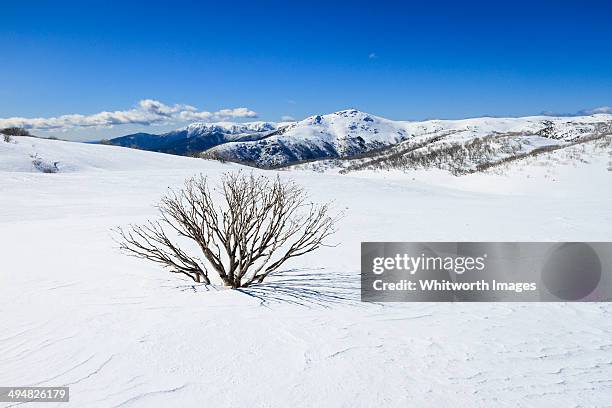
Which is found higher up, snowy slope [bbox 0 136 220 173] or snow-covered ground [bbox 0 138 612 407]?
snowy slope [bbox 0 136 220 173]

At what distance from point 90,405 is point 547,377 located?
4.37 m

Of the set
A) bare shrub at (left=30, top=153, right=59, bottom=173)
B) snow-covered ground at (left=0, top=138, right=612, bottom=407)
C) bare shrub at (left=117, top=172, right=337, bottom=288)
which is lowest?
snow-covered ground at (left=0, top=138, right=612, bottom=407)

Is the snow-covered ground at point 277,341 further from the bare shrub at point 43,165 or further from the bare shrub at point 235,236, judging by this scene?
the bare shrub at point 43,165

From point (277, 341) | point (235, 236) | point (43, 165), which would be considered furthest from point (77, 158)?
point (277, 341)

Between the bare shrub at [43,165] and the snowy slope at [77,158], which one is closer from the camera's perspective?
the bare shrub at [43,165]

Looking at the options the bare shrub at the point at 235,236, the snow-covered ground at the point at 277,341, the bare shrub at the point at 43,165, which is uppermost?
the bare shrub at the point at 43,165

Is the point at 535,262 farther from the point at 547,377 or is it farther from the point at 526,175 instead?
the point at 526,175

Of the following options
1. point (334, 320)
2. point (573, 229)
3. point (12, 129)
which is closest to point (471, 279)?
point (334, 320)

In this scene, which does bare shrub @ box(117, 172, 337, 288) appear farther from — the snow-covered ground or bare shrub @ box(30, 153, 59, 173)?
bare shrub @ box(30, 153, 59, 173)

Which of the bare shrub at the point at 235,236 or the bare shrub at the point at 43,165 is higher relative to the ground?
the bare shrub at the point at 43,165

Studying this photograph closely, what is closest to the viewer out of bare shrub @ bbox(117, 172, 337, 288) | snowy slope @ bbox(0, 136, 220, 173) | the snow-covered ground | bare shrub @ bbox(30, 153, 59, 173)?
the snow-covered ground

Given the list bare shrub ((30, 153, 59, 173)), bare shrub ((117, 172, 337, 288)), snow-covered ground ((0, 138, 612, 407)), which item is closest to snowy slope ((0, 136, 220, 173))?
bare shrub ((30, 153, 59, 173))

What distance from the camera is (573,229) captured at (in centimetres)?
1245

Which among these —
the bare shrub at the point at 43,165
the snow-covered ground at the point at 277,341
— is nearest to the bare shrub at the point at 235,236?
the snow-covered ground at the point at 277,341
